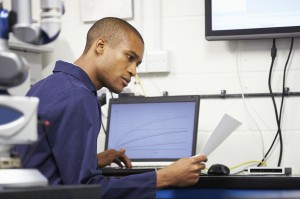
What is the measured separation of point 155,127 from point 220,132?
547 millimetres

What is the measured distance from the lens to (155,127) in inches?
93.4

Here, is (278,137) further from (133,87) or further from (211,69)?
(133,87)

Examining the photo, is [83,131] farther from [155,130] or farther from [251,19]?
[251,19]

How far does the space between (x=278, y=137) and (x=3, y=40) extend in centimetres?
177

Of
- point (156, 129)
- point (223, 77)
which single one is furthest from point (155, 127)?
point (223, 77)

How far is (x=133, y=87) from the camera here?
271cm

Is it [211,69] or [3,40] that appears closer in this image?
[3,40]

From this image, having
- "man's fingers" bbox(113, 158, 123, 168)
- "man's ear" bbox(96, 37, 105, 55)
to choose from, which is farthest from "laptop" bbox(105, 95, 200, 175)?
"man's ear" bbox(96, 37, 105, 55)

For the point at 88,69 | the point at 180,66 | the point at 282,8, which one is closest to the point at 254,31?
the point at 282,8

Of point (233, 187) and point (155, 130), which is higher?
point (155, 130)

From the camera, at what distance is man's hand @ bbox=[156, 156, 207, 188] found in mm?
1747

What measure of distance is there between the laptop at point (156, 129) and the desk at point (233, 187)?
0.35 meters

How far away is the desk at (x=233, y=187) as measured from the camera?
1847 millimetres

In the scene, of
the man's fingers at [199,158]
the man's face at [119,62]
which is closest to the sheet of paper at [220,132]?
the man's fingers at [199,158]
